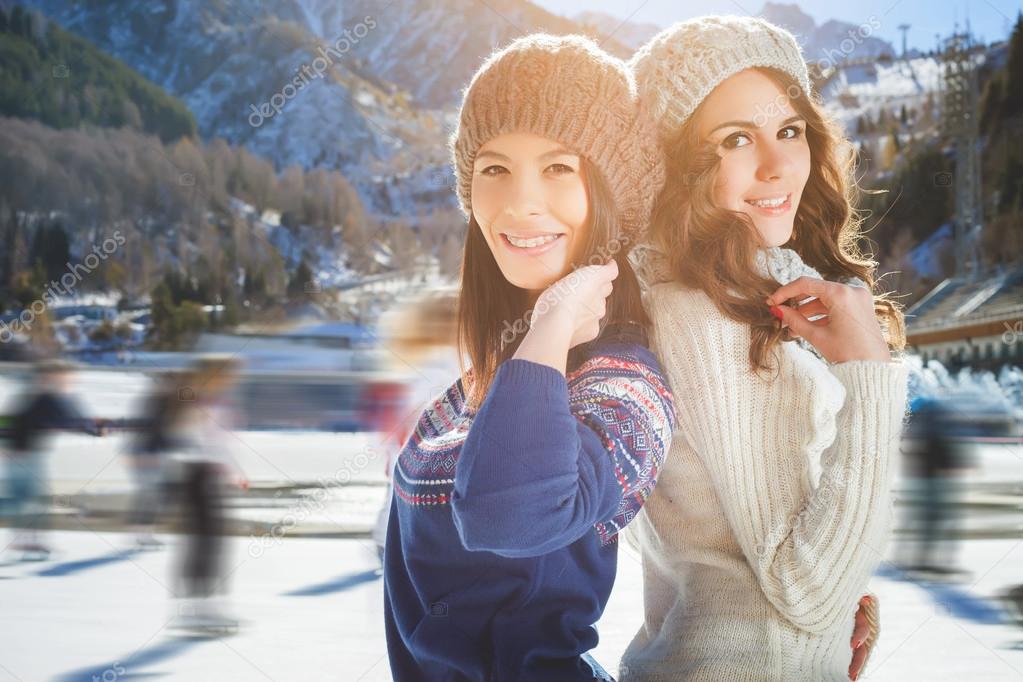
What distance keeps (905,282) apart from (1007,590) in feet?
68.5

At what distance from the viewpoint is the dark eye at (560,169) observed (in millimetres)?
831

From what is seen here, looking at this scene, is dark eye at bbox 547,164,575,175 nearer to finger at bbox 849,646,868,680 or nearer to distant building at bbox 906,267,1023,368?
finger at bbox 849,646,868,680

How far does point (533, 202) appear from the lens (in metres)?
0.83

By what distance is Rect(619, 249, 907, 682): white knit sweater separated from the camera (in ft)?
2.65

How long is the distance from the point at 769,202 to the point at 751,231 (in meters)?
0.04

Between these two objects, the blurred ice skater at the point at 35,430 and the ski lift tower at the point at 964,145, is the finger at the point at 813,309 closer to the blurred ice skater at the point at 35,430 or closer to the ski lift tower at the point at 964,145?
the blurred ice skater at the point at 35,430

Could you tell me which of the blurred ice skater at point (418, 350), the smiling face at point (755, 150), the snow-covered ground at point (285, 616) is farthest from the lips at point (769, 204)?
the snow-covered ground at point (285, 616)

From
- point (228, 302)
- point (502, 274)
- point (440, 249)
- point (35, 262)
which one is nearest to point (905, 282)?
point (440, 249)

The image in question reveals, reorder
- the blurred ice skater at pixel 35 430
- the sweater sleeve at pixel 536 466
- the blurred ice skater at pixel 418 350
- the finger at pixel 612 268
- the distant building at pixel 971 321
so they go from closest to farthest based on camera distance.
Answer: the sweater sleeve at pixel 536 466 → the finger at pixel 612 268 → the blurred ice skater at pixel 418 350 → the blurred ice skater at pixel 35 430 → the distant building at pixel 971 321

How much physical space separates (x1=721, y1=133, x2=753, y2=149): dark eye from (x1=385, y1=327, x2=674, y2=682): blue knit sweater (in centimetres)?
20

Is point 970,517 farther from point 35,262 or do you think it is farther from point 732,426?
point 35,262

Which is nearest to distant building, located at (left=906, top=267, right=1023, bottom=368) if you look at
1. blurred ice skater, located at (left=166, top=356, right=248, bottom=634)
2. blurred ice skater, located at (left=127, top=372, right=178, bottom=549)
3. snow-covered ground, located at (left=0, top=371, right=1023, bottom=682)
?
snow-covered ground, located at (left=0, top=371, right=1023, bottom=682)

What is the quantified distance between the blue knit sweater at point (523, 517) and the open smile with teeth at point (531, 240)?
98 mm

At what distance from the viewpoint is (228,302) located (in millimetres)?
30656
